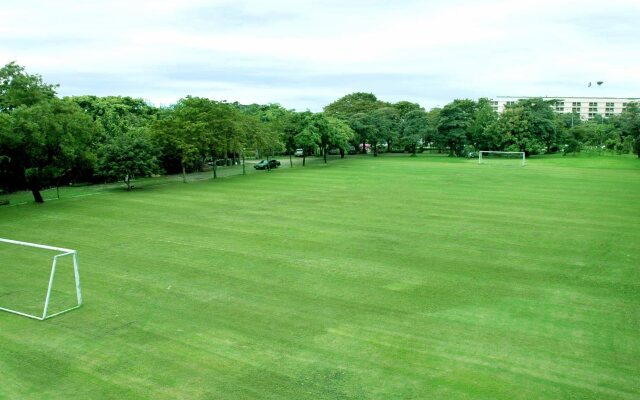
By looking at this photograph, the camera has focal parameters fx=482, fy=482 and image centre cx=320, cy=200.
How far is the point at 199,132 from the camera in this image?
144 ft

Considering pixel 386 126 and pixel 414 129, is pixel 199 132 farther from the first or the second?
pixel 414 129

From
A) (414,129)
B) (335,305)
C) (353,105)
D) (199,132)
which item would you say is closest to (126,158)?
(199,132)

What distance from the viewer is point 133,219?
2620 cm

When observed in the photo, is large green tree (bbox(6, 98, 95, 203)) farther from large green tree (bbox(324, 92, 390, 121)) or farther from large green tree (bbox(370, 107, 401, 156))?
large green tree (bbox(324, 92, 390, 121))

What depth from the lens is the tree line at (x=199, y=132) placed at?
3244cm

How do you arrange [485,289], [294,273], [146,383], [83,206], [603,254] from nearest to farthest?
[146,383] → [485,289] → [294,273] → [603,254] → [83,206]

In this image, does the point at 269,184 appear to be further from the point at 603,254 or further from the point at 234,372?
the point at 234,372

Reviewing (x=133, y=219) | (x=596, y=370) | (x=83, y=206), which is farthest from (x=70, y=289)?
(x=83, y=206)

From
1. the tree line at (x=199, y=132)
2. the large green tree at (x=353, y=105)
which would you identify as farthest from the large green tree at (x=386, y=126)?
the large green tree at (x=353, y=105)

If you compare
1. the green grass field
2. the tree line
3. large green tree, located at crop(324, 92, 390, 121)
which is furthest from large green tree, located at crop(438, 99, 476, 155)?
the green grass field

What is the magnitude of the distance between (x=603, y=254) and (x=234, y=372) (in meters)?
15.6

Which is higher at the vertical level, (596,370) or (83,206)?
(83,206)

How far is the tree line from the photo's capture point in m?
32.4

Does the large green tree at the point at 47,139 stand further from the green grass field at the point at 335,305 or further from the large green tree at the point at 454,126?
the large green tree at the point at 454,126
